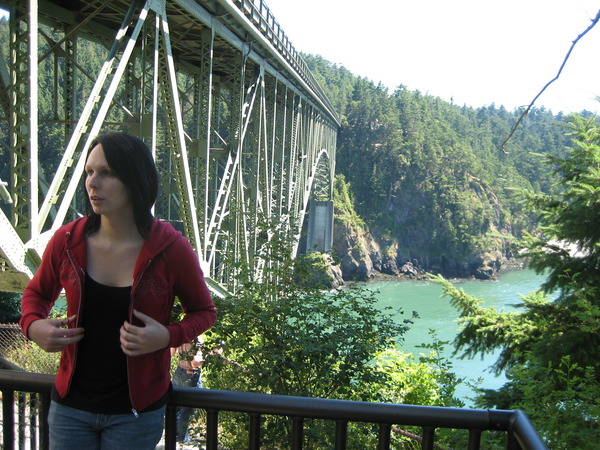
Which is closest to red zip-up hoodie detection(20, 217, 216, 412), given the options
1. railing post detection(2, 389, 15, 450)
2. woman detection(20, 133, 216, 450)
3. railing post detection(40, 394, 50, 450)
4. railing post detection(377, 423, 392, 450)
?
woman detection(20, 133, 216, 450)

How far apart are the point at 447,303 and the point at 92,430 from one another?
37.2 meters

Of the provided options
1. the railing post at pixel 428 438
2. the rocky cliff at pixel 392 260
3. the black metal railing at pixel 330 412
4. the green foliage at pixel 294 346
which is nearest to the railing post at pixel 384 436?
the black metal railing at pixel 330 412

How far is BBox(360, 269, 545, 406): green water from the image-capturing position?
19.4 metres

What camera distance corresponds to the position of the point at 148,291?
5.28 feet

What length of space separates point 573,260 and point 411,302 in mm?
35655

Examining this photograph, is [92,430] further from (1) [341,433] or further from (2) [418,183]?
(2) [418,183]

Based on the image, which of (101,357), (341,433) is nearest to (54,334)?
(101,357)

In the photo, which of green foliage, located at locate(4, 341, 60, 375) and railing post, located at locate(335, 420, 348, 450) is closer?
railing post, located at locate(335, 420, 348, 450)

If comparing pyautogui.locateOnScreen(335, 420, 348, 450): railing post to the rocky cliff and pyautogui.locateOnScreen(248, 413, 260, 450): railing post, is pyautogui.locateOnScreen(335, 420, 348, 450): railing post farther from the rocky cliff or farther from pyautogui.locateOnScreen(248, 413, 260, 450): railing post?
the rocky cliff

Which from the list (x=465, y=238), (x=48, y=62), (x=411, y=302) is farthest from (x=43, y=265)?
(x=465, y=238)

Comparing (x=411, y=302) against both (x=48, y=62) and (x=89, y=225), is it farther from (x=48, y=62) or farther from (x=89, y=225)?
(x=89, y=225)

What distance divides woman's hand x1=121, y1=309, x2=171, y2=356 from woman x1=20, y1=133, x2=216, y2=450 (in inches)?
0.4

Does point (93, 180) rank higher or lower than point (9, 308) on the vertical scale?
higher

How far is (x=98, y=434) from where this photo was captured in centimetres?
164
